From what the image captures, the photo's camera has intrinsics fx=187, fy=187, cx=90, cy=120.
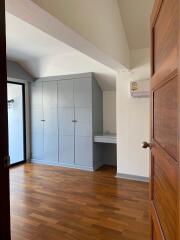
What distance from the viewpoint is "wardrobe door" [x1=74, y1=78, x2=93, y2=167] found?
408 centimetres

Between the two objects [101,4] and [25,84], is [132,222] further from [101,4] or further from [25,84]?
[25,84]

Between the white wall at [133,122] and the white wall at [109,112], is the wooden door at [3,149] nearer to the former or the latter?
the white wall at [133,122]

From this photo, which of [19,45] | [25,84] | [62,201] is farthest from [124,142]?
[25,84]

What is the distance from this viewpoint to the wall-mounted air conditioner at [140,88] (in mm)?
3244

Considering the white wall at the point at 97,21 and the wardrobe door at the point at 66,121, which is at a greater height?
the white wall at the point at 97,21

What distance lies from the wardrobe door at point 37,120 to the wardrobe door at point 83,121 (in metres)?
1.03

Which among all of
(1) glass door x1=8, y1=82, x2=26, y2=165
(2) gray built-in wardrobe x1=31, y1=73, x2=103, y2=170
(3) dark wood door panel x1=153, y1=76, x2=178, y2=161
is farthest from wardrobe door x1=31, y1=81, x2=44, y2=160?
(3) dark wood door panel x1=153, y1=76, x2=178, y2=161

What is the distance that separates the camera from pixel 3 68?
1.01 meters

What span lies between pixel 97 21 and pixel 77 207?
2.35 metres

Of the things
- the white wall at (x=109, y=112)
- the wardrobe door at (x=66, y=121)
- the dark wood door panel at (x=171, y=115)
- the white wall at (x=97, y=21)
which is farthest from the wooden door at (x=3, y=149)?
the white wall at (x=109, y=112)

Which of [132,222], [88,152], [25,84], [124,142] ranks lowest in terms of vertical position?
[132,222]

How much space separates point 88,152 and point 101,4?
2816 millimetres

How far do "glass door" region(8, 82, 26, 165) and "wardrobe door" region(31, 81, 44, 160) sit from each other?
0.85 ft

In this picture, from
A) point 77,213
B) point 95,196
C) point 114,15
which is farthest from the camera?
point 95,196
